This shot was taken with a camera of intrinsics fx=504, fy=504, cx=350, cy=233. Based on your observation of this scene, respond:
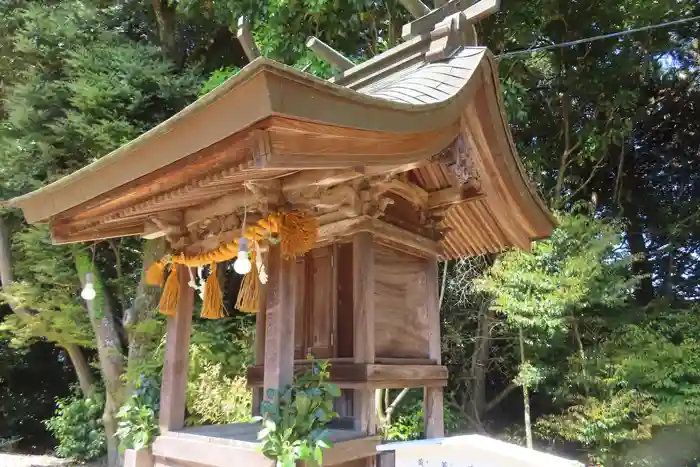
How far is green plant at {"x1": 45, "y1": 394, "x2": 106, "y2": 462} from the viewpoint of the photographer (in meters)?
8.86

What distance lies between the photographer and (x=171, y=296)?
10.9 ft

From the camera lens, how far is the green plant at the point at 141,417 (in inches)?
124

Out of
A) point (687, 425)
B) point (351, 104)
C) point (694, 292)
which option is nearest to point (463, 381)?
point (687, 425)

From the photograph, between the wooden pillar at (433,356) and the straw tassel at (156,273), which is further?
the straw tassel at (156,273)

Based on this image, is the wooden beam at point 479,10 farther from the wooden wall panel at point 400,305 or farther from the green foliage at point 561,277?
the green foliage at point 561,277

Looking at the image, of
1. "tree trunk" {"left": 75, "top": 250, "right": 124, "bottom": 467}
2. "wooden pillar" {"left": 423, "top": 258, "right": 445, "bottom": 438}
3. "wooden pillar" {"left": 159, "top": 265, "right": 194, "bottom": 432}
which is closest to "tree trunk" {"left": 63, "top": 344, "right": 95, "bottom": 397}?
"tree trunk" {"left": 75, "top": 250, "right": 124, "bottom": 467}

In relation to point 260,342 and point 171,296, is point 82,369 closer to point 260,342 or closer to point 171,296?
point 171,296

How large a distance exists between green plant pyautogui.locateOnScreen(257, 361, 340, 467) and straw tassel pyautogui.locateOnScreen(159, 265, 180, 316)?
4.16 ft

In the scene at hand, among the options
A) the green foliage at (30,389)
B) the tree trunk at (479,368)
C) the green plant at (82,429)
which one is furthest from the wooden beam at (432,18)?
the green foliage at (30,389)

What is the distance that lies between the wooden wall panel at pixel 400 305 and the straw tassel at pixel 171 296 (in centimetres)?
135

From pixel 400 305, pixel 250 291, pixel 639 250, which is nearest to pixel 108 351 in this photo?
pixel 250 291

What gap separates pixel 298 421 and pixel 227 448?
1.79 ft

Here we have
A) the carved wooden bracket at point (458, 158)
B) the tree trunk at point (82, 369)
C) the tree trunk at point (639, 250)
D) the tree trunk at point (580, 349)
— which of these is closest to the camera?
the carved wooden bracket at point (458, 158)

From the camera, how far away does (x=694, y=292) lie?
10.1 m
